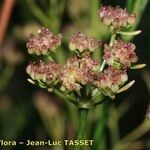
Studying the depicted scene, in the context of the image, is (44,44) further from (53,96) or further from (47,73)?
(53,96)

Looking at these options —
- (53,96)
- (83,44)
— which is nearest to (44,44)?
(83,44)

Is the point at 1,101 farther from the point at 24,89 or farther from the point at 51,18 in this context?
the point at 51,18

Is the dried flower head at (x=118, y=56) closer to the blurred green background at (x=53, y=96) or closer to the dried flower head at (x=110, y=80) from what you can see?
the dried flower head at (x=110, y=80)

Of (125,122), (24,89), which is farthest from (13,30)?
(125,122)

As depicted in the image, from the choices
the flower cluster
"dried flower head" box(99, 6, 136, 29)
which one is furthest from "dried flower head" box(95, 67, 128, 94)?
"dried flower head" box(99, 6, 136, 29)

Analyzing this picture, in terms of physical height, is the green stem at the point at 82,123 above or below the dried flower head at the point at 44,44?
below

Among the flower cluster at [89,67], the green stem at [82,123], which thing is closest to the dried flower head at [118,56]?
the flower cluster at [89,67]

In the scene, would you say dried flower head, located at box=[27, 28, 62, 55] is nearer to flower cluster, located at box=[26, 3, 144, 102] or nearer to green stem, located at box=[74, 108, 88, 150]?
flower cluster, located at box=[26, 3, 144, 102]
